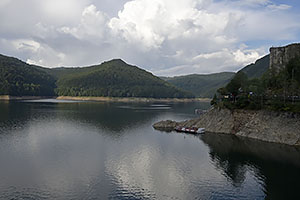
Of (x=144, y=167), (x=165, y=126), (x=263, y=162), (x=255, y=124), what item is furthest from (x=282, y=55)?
(x=144, y=167)

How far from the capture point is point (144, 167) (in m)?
50.4

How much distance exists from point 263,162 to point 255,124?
25717 millimetres

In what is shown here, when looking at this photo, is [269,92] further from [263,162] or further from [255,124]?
[263,162]

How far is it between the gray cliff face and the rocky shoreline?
108 feet

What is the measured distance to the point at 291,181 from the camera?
43.0 m

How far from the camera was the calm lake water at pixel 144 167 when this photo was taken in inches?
1516

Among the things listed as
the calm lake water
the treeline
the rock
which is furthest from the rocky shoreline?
the calm lake water

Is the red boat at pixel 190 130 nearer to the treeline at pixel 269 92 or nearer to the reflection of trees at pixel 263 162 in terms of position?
the reflection of trees at pixel 263 162

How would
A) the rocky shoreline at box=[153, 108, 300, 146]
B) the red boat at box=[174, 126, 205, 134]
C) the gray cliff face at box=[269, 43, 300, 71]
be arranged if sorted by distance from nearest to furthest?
1. the rocky shoreline at box=[153, 108, 300, 146]
2. the red boat at box=[174, 126, 205, 134]
3. the gray cliff face at box=[269, 43, 300, 71]

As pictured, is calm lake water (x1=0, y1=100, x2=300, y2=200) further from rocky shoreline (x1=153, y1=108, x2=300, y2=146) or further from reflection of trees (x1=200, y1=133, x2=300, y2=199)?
rocky shoreline (x1=153, y1=108, x2=300, y2=146)

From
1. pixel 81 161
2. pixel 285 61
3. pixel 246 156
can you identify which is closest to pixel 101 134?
pixel 81 161

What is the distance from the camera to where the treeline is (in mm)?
74581

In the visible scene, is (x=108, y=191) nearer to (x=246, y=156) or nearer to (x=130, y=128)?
(x=246, y=156)

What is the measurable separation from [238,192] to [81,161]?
32.3 metres
